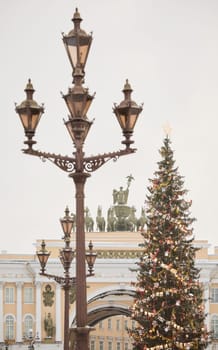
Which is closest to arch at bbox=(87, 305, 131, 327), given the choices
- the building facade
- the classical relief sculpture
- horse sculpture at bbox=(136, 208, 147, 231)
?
the building facade

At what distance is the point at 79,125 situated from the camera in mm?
11492

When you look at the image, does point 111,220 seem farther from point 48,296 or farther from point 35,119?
point 35,119

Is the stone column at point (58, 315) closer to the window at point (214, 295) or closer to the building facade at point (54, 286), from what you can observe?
the building facade at point (54, 286)

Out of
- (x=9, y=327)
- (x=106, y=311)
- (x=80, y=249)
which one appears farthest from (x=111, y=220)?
(x=80, y=249)

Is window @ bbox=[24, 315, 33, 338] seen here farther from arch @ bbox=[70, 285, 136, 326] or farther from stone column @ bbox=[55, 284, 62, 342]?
arch @ bbox=[70, 285, 136, 326]

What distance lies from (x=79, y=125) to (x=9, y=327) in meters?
49.5

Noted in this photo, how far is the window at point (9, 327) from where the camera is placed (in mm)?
59716

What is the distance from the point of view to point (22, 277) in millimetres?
60469

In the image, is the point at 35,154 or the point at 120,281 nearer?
the point at 35,154

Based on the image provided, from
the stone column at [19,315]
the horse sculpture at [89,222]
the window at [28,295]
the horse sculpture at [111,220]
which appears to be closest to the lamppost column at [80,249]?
the stone column at [19,315]

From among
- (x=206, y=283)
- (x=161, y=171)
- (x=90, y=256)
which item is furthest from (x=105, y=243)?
(x=90, y=256)

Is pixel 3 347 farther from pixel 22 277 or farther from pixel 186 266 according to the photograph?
pixel 186 266

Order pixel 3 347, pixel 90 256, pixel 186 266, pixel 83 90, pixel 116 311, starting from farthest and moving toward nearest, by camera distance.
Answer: pixel 116 311, pixel 3 347, pixel 186 266, pixel 90 256, pixel 83 90

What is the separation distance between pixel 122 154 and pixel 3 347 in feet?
158
